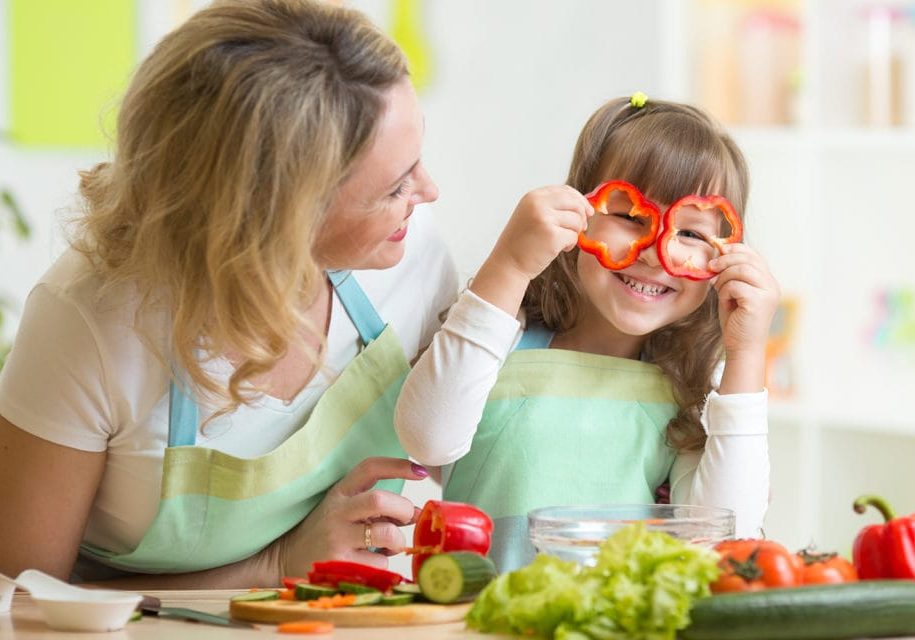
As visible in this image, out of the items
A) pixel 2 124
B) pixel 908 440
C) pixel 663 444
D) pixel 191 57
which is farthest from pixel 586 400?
pixel 2 124

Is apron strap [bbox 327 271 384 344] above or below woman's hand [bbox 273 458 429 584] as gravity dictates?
above

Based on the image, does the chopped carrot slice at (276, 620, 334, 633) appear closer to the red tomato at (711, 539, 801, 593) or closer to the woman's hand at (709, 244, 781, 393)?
the red tomato at (711, 539, 801, 593)

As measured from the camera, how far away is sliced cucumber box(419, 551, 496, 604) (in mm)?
1432

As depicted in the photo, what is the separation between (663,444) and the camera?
1907mm

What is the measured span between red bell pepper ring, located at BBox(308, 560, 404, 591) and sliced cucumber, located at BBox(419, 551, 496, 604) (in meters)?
0.05

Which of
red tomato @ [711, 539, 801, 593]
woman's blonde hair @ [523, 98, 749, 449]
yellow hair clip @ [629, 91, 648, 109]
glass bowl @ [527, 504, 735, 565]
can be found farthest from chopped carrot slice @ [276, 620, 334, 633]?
yellow hair clip @ [629, 91, 648, 109]

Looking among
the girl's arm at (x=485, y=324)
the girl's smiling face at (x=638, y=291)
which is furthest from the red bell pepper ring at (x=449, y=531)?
the girl's smiling face at (x=638, y=291)

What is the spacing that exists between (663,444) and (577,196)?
381 mm

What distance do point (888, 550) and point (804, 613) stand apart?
0.21 meters

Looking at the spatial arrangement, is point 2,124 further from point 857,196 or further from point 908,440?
point 908,440

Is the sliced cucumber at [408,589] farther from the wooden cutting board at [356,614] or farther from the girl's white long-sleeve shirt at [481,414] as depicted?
the girl's white long-sleeve shirt at [481,414]

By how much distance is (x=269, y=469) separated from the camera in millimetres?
1754

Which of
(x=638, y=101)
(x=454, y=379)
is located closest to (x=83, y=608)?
(x=454, y=379)

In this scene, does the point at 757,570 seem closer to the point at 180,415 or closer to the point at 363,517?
the point at 363,517
